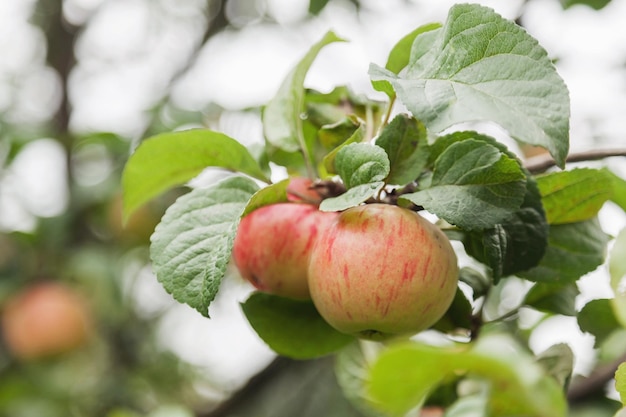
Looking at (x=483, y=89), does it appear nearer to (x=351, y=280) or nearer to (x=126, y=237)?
(x=351, y=280)

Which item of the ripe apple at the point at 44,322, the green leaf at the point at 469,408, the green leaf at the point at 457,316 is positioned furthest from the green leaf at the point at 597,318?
the ripe apple at the point at 44,322

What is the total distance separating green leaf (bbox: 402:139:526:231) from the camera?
582mm

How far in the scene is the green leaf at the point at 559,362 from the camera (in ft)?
2.21

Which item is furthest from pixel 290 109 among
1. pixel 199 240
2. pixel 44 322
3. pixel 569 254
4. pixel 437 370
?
pixel 44 322

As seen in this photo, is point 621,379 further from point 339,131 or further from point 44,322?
point 44,322

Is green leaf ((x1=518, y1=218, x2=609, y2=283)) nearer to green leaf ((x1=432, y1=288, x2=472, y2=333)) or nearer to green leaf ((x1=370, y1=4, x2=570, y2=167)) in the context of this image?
green leaf ((x1=432, y1=288, x2=472, y2=333))

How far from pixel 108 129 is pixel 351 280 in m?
1.40

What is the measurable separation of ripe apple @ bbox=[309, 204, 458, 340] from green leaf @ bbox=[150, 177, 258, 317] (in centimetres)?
8

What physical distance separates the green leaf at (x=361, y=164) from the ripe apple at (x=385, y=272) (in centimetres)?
3

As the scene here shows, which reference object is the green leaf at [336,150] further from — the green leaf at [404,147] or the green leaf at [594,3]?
the green leaf at [594,3]

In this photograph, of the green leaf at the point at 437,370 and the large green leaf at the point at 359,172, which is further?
the large green leaf at the point at 359,172

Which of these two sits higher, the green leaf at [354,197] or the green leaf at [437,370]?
the green leaf at [437,370]

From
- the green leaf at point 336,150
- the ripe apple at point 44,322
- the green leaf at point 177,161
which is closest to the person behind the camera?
the green leaf at point 336,150

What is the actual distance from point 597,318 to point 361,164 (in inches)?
13.0
